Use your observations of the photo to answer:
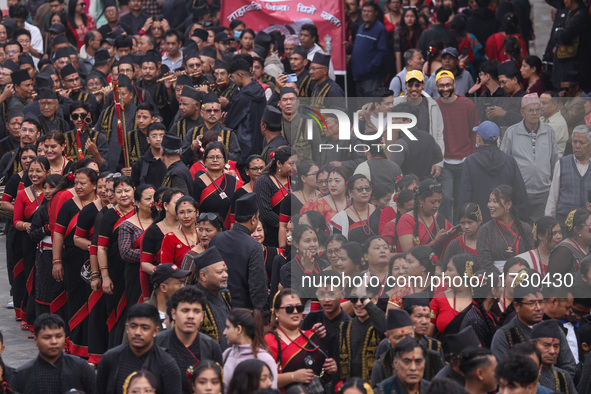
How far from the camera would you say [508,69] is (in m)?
13.2

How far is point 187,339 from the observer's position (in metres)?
8.17

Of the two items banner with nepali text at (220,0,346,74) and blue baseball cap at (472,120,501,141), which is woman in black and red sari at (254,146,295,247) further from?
banner with nepali text at (220,0,346,74)

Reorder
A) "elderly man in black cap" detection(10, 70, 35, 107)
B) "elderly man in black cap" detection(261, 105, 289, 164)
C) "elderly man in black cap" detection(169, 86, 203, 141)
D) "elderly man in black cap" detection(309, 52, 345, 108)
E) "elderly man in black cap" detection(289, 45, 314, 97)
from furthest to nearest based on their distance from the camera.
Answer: "elderly man in black cap" detection(10, 70, 35, 107), "elderly man in black cap" detection(289, 45, 314, 97), "elderly man in black cap" detection(309, 52, 345, 108), "elderly man in black cap" detection(169, 86, 203, 141), "elderly man in black cap" detection(261, 105, 289, 164)

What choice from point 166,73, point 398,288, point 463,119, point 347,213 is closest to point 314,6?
point 166,73

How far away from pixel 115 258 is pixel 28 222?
6.28 ft

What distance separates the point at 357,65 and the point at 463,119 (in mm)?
6101

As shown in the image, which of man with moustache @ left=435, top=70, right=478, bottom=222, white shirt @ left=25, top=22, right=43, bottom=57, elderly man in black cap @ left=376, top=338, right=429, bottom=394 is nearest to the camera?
elderly man in black cap @ left=376, top=338, right=429, bottom=394

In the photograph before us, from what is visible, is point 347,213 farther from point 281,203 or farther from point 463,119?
point 463,119

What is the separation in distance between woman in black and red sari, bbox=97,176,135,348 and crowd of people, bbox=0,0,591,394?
0.02 metres

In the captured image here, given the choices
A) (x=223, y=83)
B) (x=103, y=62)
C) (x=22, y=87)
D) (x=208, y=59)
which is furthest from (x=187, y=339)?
(x=103, y=62)

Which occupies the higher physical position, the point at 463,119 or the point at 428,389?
the point at 463,119

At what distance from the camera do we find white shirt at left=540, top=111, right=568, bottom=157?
444 inches

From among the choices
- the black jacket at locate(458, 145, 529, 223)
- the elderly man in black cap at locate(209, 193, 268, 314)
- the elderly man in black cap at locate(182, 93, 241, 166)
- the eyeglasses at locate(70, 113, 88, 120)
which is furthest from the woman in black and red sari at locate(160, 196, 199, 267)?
the eyeglasses at locate(70, 113, 88, 120)

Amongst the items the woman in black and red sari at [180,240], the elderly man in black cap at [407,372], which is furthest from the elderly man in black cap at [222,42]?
the elderly man in black cap at [407,372]
